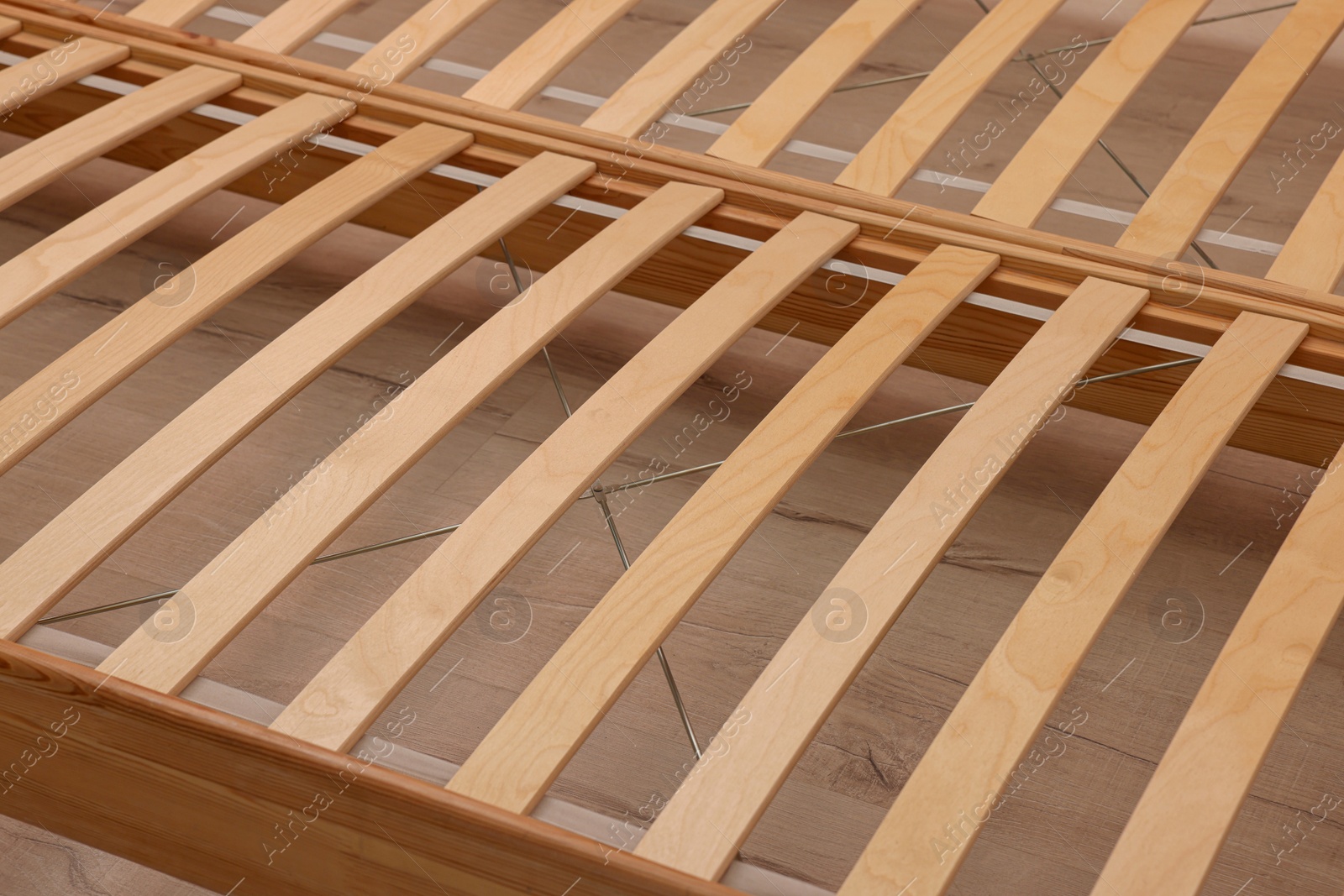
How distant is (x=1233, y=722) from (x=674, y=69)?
95cm

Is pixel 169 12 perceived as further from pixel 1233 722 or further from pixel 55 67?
pixel 1233 722

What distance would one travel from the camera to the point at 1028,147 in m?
1.30

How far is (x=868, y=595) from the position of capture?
34.8 inches

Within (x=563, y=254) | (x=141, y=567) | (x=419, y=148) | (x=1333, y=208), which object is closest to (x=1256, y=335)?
(x=1333, y=208)

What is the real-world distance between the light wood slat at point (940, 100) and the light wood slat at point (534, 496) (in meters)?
0.11

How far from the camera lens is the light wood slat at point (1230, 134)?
47.6 inches

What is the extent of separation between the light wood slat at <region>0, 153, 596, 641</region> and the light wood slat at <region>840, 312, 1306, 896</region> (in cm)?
59

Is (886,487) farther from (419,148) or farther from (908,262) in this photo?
(419,148)

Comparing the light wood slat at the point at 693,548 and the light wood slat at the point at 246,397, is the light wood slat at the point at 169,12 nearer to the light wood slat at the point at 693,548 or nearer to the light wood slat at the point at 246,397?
the light wood slat at the point at 246,397

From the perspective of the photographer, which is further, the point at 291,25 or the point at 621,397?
the point at 291,25

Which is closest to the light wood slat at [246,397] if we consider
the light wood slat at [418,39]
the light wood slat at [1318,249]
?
the light wood slat at [418,39]

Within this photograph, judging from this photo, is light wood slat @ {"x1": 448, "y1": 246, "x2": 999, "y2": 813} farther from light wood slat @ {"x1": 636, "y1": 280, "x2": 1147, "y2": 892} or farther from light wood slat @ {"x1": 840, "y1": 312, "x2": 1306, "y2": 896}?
light wood slat @ {"x1": 840, "y1": 312, "x2": 1306, "y2": 896}

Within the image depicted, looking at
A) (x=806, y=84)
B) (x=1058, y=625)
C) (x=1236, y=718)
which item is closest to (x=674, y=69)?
(x=806, y=84)

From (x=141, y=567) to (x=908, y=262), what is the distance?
82 centimetres
